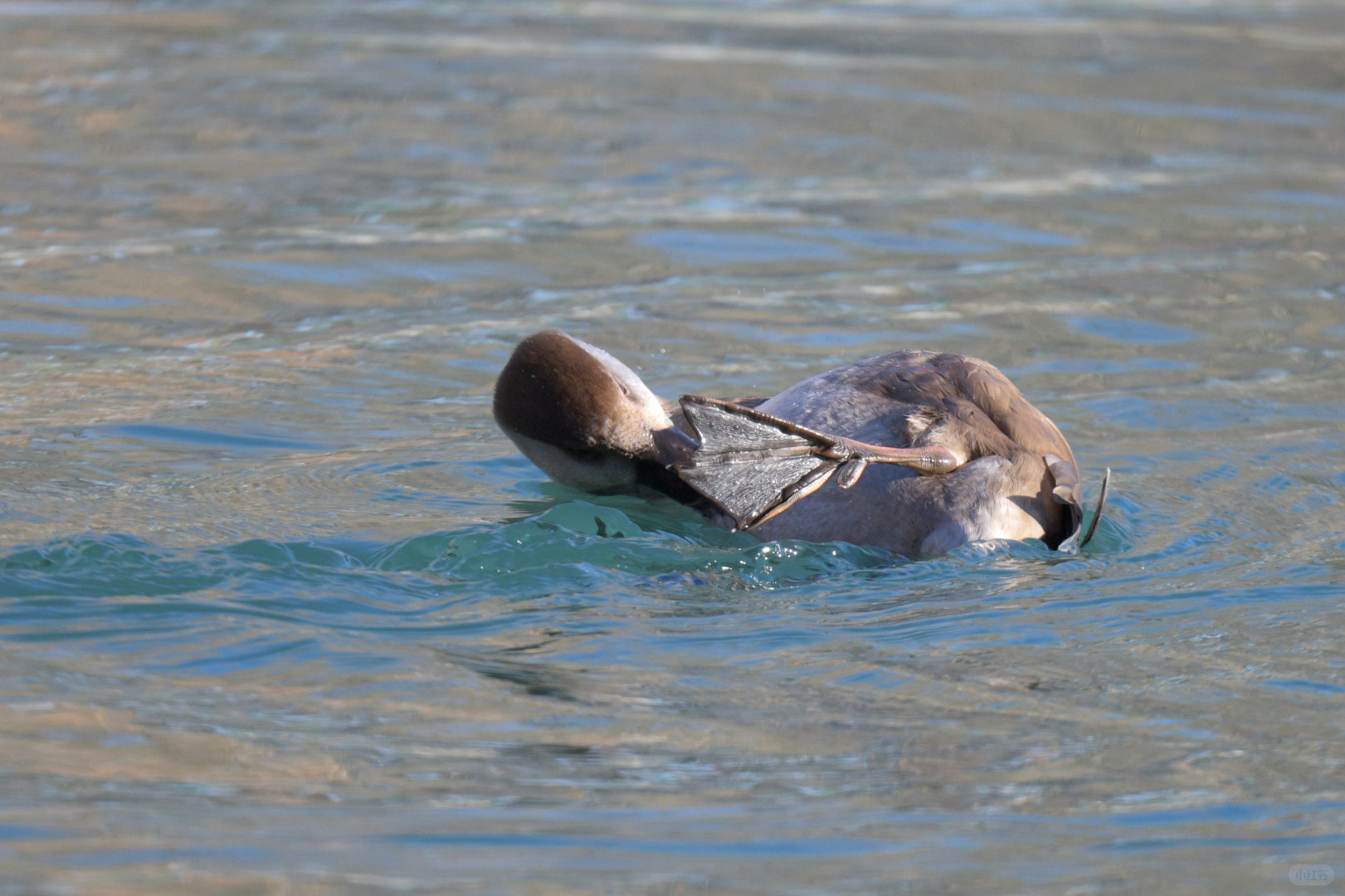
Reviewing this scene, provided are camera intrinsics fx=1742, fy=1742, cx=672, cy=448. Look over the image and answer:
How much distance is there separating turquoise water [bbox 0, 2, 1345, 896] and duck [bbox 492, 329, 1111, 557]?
4.0 inches

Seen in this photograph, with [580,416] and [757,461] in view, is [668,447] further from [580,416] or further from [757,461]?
[757,461]

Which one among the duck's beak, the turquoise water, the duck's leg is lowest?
the turquoise water

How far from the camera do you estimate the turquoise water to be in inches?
133

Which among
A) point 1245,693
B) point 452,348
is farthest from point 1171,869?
point 452,348

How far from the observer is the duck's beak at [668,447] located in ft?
17.0

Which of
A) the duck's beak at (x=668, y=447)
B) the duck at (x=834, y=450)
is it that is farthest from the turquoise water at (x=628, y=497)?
the duck's beak at (x=668, y=447)

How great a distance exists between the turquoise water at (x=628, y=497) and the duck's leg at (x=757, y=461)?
0.87ft

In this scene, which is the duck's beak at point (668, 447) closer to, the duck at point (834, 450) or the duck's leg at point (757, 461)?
the duck at point (834, 450)

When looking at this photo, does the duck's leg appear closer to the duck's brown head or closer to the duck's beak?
the duck's brown head

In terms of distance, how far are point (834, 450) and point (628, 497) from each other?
0.94 meters

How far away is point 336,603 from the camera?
4469 millimetres

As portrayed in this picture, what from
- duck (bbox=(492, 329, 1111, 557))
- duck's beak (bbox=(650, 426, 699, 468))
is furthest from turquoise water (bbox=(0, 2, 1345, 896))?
duck's beak (bbox=(650, 426, 699, 468))

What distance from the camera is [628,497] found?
5.40 meters

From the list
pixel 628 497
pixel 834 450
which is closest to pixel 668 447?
pixel 628 497
